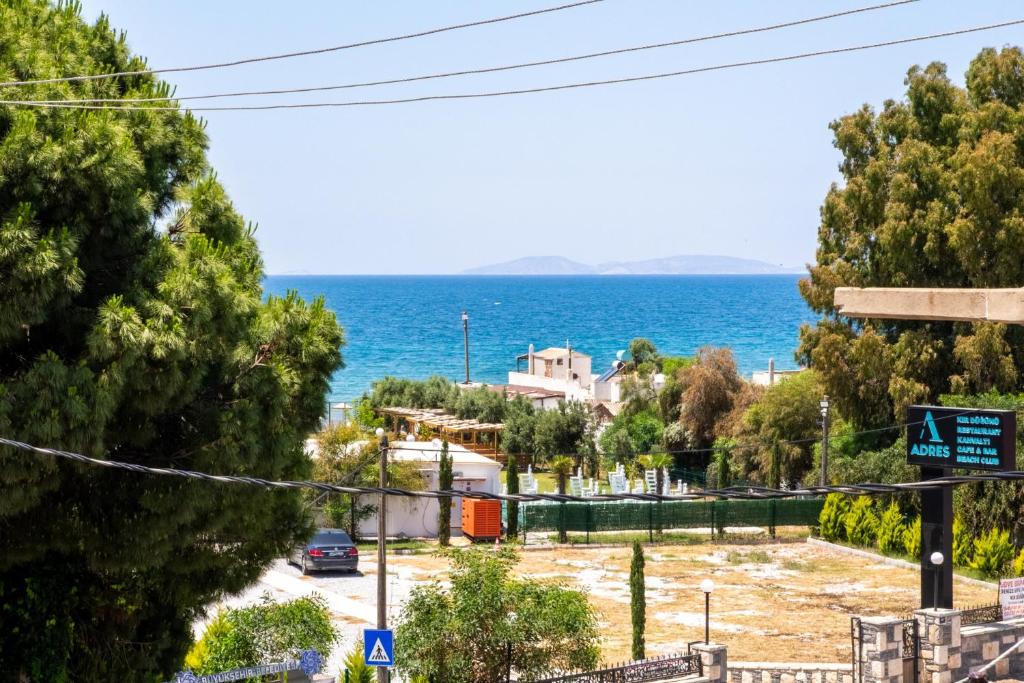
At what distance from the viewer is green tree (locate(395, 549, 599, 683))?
52.6ft

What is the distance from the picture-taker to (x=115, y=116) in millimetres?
11430

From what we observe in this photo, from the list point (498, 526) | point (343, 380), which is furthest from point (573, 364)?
point (343, 380)

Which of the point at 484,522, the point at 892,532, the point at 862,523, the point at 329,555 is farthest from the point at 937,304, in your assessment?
the point at 862,523

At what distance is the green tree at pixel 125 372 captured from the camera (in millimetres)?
9633

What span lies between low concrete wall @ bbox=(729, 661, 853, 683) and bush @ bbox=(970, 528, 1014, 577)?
37.8 ft

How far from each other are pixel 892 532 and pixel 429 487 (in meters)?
13.3

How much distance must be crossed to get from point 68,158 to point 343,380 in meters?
113

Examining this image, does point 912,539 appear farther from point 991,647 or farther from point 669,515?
point 991,647

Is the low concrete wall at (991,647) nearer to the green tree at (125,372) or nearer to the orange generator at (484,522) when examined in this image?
the green tree at (125,372)

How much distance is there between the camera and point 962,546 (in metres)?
30.0

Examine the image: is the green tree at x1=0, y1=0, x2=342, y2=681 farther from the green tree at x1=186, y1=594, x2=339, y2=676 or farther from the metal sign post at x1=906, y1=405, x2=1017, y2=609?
the metal sign post at x1=906, y1=405, x2=1017, y2=609

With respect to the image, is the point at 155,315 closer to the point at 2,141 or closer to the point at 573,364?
the point at 2,141

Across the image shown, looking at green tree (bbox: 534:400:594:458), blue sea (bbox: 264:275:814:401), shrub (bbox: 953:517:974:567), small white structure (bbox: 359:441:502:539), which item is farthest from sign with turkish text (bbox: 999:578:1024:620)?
blue sea (bbox: 264:275:814:401)

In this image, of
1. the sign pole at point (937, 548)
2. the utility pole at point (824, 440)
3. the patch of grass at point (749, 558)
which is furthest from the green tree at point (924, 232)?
the sign pole at point (937, 548)
